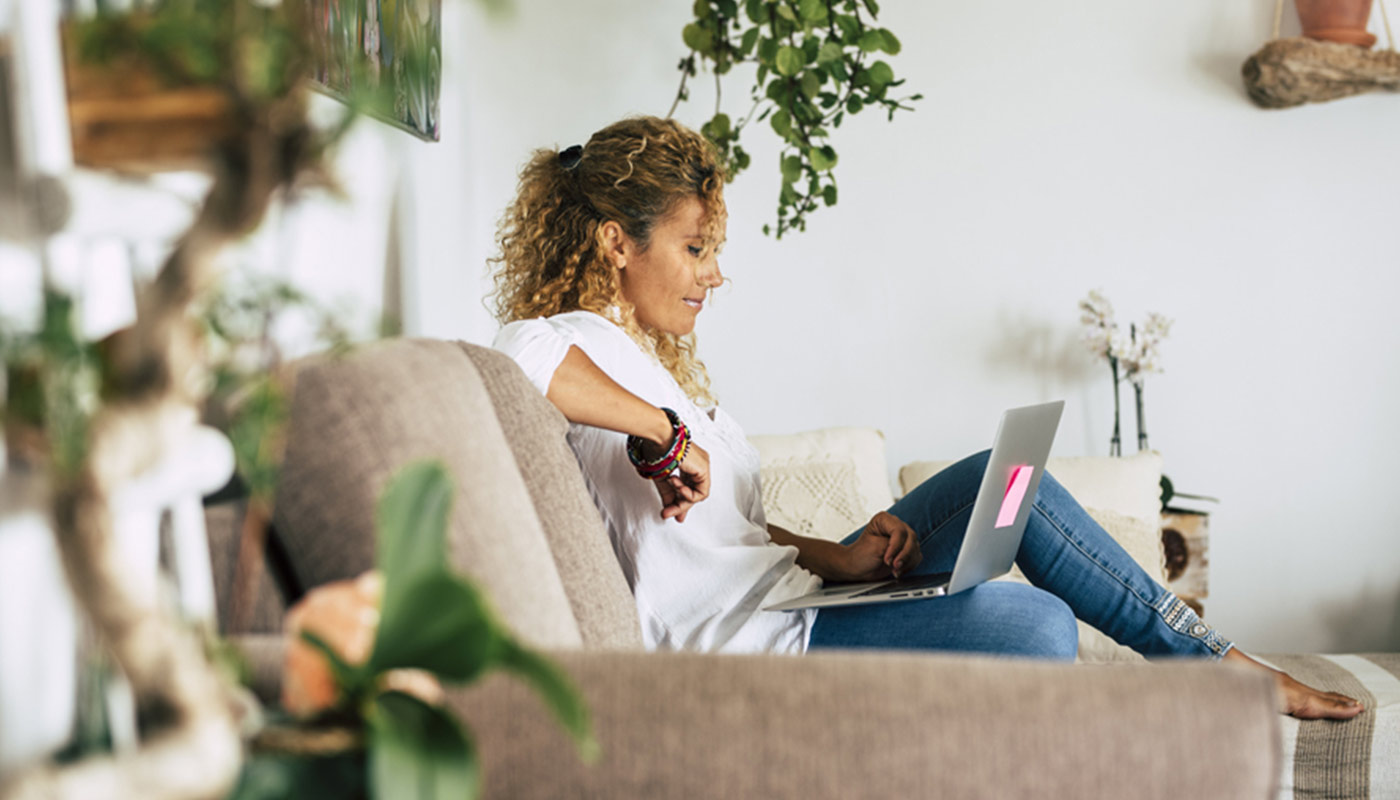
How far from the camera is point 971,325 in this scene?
2.73 m

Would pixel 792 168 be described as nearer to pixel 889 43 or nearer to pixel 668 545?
pixel 889 43

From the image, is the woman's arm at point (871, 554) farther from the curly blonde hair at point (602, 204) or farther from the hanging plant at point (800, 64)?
the hanging plant at point (800, 64)

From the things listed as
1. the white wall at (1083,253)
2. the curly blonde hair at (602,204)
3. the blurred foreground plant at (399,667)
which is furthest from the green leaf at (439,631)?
the white wall at (1083,253)

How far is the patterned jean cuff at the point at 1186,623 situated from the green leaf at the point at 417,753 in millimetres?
1344

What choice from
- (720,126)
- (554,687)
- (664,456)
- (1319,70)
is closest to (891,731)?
(554,687)

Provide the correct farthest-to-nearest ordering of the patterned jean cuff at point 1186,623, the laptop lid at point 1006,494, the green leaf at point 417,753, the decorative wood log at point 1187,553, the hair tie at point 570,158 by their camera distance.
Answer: the decorative wood log at point 1187,553 < the hair tie at point 570,158 < the patterned jean cuff at point 1186,623 < the laptop lid at point 1006,494 < the green leaf at point 417,753

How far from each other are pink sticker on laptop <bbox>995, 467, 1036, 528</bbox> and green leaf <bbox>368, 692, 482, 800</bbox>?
42.2 inches

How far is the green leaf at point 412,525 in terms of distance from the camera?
0.47 meters

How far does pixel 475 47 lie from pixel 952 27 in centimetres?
113

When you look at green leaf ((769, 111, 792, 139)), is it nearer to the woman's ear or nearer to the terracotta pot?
the woman's ear

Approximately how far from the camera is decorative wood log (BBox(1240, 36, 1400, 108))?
98.3 inches

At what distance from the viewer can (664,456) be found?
1349 millimetres

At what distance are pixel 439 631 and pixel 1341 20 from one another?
2728 millimetres

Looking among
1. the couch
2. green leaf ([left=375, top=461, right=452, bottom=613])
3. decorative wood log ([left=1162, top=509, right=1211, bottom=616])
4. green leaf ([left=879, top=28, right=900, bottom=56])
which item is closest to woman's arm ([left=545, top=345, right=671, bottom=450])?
the couch
